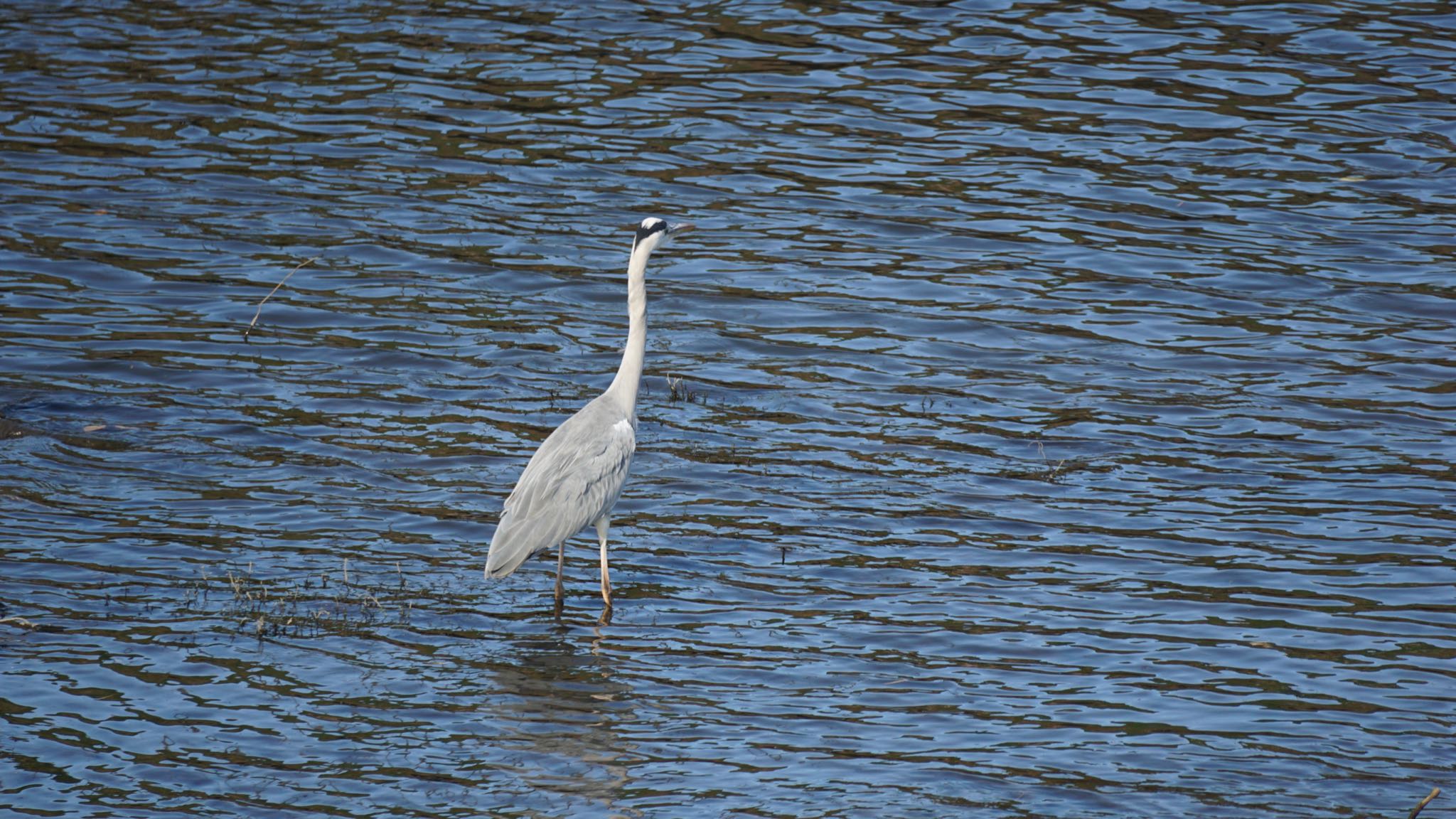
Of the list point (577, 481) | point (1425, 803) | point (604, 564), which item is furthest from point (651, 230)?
Result: point (1425, 803)

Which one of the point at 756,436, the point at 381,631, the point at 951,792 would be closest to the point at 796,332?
the point at 756,436

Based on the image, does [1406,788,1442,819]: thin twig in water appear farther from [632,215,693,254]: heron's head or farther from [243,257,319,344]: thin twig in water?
[243,257,319,344]: thin twig in water

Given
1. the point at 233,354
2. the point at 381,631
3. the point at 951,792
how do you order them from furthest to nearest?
the point at 233,354
the point at 381,631
the point at 951,792

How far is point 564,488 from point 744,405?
109 inches

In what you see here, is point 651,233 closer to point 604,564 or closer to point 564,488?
point 564,488

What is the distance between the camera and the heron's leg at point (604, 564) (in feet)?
30.3

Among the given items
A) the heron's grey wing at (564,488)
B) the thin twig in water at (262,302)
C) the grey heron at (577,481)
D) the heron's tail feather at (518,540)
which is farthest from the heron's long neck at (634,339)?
the thin twig in water at (262,302)

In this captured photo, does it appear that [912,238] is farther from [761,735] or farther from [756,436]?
[761,735]

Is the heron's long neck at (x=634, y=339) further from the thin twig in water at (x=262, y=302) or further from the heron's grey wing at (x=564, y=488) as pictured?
the thin twig in water at (x=262, y=302)

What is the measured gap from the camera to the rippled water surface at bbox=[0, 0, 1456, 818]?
299 inches

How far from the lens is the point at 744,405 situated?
39.1ft

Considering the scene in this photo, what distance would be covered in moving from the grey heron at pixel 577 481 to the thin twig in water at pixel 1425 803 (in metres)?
4.27

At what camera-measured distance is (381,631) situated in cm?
863

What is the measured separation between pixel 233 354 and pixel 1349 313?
8.57 metres
